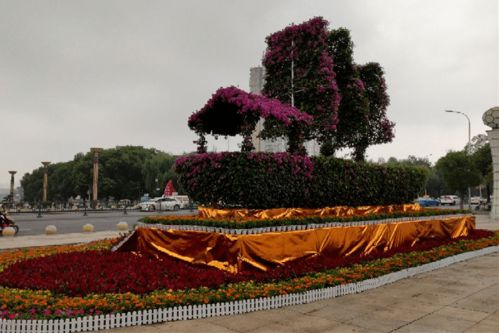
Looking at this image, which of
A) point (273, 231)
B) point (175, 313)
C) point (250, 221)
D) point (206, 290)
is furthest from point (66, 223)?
point (175, 313)

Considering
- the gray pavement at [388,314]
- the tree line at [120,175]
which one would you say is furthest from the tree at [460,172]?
the tree line at [120,175]

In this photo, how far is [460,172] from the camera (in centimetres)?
4238

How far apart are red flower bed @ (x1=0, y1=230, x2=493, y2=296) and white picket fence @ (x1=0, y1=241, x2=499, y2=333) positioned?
0.89 meters

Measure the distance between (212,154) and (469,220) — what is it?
1310 cm

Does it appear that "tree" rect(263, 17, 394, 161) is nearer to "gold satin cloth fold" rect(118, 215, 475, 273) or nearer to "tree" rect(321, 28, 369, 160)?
"tree" rect(321, 28, 369, 160)

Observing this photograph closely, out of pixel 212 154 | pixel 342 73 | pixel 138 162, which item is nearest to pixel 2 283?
pixel 212 154

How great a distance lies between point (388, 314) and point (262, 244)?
3070 millimetres

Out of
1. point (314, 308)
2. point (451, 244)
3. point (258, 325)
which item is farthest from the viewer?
point (451, 244)

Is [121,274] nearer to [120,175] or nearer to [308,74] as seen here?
[308,74]

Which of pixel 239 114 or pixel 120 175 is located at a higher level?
pixel 120 175

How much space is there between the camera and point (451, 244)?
586 inches

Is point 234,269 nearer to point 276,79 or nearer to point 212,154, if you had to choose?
point 212,154

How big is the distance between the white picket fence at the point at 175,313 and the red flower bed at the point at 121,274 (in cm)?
89

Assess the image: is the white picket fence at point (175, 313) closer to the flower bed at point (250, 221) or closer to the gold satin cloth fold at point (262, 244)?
the gold satin cloth fold at point (262, 244)
